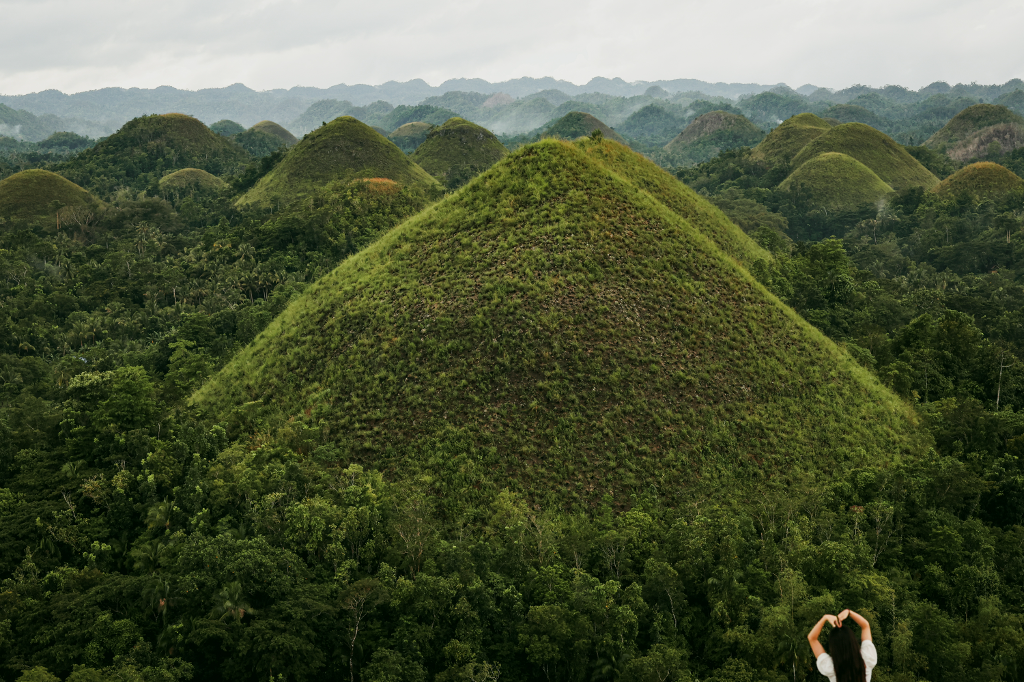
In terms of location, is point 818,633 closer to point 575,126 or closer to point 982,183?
point 982,183

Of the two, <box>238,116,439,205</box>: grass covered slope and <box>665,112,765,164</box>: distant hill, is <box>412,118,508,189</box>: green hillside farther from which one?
<box>665,112,765,164</box>: distant hill

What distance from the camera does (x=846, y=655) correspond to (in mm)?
4684

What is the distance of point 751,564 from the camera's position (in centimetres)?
1230

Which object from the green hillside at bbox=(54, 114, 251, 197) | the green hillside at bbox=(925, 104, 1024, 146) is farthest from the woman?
the green hillside at bbox=(925, 104, 1024, 146)

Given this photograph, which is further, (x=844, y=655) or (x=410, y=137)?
(x=410, y=137)

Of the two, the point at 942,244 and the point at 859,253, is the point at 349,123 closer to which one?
the point at 859,253

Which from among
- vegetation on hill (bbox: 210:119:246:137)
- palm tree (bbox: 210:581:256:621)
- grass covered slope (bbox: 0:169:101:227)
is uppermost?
vegetation on hill (bbox: 210:119:246:137)

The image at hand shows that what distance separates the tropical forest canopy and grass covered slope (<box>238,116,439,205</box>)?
27.5 meters

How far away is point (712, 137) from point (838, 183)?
258 feet

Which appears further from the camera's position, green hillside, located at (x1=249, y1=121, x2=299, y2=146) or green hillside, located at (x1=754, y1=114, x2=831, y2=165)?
green hillside, located at (x1=249, y1=121, x2=299, y2=146)

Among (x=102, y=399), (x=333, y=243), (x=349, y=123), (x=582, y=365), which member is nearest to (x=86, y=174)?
(x=349, y=123)

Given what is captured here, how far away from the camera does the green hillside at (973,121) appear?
109 meters

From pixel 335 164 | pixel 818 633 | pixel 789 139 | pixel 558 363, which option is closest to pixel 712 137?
pixel 789 139

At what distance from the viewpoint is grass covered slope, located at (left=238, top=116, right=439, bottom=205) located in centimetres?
5597
